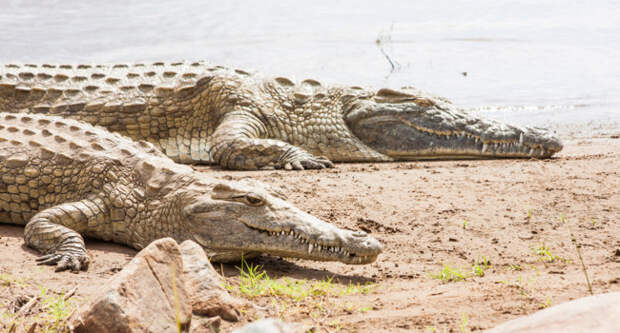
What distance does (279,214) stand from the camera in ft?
13.3

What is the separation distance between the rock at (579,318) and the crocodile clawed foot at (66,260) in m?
2.82

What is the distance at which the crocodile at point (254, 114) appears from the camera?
753 centimetres

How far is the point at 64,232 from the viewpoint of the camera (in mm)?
4359

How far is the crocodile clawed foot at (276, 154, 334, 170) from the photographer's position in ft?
23.0

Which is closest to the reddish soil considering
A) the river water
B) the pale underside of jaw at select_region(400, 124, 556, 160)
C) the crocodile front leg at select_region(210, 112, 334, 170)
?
the crocodile front leg at select_region(210, 112, 334, 170)

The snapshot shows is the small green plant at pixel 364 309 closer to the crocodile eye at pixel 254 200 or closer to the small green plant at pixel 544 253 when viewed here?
the crocodile eye at pixel 254 200

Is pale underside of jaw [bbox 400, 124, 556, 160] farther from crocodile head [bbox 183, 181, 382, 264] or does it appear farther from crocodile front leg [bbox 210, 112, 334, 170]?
crocodile head [bbox 183, 181, 382, 264]

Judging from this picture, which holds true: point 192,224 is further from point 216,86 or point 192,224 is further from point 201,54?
point 201,54

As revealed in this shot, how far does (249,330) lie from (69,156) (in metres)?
3.68

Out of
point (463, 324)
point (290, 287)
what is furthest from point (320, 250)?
point (463, 324)

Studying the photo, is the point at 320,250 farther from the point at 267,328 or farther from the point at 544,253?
the point at 267,328

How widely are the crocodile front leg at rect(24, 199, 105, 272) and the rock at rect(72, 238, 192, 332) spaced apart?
138 cm

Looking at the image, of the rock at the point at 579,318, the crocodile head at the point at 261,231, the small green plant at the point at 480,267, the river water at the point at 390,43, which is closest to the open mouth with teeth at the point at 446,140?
the river water at the point at 390,43

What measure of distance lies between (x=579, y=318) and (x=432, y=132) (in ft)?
18.4
